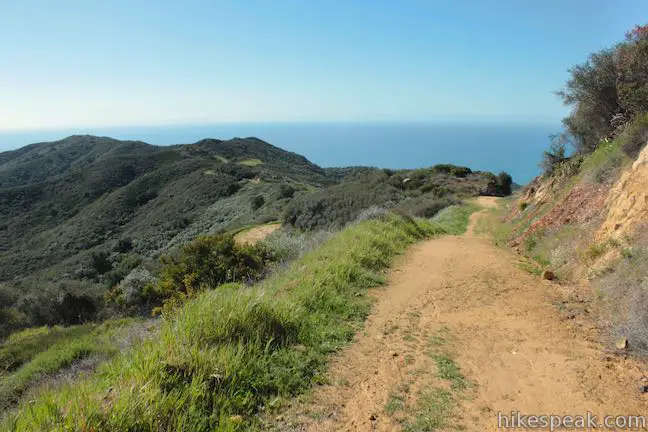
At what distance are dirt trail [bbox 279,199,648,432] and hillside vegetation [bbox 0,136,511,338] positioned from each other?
3.41 meters

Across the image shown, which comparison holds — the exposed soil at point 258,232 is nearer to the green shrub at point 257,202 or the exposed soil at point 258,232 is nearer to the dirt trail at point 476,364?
the green shrub at point 257,202

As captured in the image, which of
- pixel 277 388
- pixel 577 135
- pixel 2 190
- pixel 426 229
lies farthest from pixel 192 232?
pixel 2 190

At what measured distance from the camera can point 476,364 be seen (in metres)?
4.25

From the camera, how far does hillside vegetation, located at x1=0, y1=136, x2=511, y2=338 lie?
47.5 ft

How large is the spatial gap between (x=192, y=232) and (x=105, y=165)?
54.7 metres

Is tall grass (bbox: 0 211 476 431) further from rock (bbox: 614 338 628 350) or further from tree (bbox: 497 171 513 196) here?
tree (bbox: 497 171 513 196)

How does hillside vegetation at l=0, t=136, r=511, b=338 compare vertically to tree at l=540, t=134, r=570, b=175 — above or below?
below

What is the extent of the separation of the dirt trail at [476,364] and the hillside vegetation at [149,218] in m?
3.41

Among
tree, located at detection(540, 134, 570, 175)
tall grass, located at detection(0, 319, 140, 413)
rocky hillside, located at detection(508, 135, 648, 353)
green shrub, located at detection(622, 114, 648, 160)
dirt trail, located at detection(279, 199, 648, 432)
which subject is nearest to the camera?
dirt trail, located at detection(279, 199, 648, 432)

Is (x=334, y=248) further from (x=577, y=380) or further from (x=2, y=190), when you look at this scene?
(x=2, y=190)

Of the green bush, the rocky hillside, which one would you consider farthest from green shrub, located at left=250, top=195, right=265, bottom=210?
the rocky hillside

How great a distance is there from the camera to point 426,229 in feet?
46.7

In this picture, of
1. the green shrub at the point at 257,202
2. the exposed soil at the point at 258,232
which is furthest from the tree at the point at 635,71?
the green shrub at the point at 257,202

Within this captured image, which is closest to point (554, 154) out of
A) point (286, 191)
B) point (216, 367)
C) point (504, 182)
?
point (216, 367)
